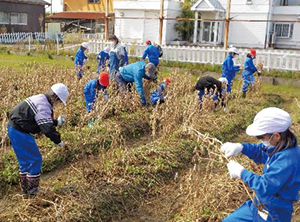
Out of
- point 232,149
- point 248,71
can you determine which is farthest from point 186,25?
point 232,149

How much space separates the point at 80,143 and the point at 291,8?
21289 mm

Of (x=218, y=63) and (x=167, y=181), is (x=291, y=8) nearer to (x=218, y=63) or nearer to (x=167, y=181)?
(x=218, y=63)

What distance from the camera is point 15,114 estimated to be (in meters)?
3.57

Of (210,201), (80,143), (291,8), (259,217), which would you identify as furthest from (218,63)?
(291,8)

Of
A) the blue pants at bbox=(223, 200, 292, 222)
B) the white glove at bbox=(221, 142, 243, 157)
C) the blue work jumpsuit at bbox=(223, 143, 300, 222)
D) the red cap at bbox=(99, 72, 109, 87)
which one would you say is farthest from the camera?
the red cap at bbox=(99, 72, 109, 87)

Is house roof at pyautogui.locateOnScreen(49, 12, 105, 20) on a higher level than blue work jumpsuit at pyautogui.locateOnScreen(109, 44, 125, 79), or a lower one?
higher

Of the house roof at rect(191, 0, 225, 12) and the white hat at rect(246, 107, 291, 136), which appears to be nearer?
the white hat at rect(246, 107, 291, 136)

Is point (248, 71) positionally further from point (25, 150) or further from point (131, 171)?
point (25, 150)

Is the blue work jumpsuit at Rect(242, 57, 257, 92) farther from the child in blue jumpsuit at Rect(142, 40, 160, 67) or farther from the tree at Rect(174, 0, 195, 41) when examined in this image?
the tree at Rect(174, 0, 195, 41)

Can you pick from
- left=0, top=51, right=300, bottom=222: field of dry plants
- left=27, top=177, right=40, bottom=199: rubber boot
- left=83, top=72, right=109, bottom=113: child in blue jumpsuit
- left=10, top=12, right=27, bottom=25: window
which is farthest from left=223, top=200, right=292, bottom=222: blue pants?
left=10, top=12, right=27, bottom=25: window

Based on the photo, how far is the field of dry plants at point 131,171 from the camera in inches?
143

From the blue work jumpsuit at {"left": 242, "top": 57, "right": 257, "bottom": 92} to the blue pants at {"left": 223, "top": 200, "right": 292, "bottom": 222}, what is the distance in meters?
6.67

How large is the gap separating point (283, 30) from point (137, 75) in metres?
19.8

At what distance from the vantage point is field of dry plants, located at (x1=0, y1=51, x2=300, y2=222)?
143 inches
